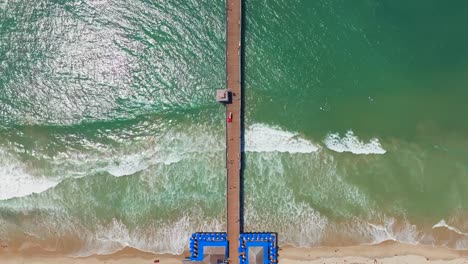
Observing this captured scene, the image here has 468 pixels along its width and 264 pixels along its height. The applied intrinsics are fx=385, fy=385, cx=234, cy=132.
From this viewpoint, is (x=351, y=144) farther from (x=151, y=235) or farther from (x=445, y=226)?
(x=151, y=235)

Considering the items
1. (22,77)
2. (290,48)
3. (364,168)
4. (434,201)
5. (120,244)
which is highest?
(290,48)

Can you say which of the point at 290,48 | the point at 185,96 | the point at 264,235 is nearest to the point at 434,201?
the point at 264,235

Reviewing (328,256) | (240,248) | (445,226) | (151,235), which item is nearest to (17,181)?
(151,235)

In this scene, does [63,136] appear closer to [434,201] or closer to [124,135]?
[124,135]

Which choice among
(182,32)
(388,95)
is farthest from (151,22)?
(388,95)

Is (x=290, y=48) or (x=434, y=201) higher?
(x=290, y=48)

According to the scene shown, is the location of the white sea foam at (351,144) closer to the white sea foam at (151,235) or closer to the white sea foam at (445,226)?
the white sea foam at (445,226)

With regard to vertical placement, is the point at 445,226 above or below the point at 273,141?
below

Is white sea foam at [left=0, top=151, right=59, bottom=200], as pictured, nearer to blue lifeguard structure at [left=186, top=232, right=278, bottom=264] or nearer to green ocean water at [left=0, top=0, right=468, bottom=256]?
green ocean water at [left=0, top=0, right=468, bottom=256]
